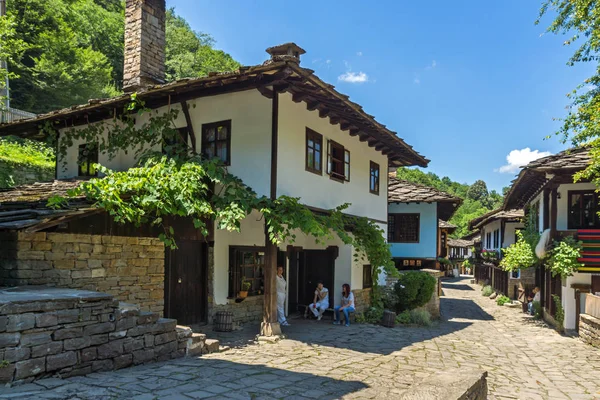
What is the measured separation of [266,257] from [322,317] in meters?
3.93

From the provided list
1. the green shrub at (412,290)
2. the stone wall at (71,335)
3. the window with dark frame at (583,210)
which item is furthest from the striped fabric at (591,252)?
the stone wall at (71,335)

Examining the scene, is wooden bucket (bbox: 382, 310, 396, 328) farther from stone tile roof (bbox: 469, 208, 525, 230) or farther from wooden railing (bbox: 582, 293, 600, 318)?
stone tile roof (bbox: 469, 208, 525, 230)

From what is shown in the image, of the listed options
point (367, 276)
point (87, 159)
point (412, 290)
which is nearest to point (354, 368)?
point (367, 276)

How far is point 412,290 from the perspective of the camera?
44.1 feet

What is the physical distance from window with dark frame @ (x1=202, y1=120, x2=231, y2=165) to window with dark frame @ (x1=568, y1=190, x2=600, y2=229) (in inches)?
401

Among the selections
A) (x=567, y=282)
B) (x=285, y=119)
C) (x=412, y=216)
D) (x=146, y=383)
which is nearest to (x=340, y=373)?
(x=146, y=383)

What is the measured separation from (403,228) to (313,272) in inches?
290

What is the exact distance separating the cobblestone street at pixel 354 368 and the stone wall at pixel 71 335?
0.61ft

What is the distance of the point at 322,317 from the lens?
11633 millimetres

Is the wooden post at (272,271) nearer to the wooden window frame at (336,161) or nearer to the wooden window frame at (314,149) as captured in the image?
the wooden window frame at (314,149)

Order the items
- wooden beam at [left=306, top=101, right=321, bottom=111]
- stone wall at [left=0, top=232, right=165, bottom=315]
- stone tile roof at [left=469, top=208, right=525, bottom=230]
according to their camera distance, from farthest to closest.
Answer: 1. stone tile roof at [left=469, top=208, right=525, bottom=230]
2. wooden beam at [left=306, top=101, right=321, bottom=111]
3. stone wall at [left=0, top=232, right=165, bottom=315]

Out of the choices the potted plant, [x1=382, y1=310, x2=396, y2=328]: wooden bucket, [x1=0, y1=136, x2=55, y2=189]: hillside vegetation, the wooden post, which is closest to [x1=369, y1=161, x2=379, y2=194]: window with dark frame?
[x1=382, y1=310, x2=396, y2=328]: wooden bucket

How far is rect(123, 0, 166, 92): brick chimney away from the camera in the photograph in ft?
34.2

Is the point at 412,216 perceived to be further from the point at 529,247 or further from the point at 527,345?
the point at 527,345
